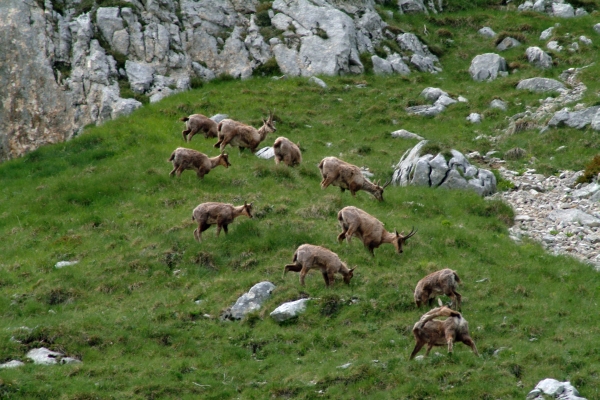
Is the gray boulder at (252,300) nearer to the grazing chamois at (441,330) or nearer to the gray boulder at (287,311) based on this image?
the gray boulder at (287,311)

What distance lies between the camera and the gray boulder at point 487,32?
4800 cm

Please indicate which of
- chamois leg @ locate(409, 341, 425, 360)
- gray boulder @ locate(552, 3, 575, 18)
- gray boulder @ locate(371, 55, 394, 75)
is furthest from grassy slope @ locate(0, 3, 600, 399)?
gray boulder @ locate(552, 3, 575, 18)

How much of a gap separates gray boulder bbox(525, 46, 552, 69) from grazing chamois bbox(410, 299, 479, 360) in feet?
91.5

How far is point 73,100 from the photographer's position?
38.4 meters

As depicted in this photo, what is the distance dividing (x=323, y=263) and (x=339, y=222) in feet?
9.48

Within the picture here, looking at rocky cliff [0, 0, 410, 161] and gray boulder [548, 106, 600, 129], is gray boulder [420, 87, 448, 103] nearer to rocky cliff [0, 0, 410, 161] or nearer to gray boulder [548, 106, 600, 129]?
rocky cliff [0, 0, 410, 161]

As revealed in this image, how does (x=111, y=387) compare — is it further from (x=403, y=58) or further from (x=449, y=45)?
(x=449, y=45)

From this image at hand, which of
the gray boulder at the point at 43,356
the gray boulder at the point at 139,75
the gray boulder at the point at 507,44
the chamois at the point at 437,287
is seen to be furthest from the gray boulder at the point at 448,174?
the gray boulder at the point at 507,44

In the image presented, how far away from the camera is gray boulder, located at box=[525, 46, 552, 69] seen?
42.3 m

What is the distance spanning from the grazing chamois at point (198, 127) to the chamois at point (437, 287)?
1546cm

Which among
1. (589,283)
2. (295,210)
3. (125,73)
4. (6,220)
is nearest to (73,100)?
(125,73)

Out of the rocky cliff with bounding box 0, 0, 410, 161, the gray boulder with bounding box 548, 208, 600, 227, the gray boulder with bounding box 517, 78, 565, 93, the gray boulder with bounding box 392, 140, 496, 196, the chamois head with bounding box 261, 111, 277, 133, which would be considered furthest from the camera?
the gray boulder with bounding box 517, 78, 565, 93

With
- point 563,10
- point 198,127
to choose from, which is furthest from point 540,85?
point 198,127

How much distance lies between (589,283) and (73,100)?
2567 cm
